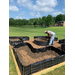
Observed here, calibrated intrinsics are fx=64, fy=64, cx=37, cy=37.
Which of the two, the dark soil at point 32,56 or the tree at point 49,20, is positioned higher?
the tree at point 49,20

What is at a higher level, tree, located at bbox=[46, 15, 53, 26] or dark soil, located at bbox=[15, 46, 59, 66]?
tree, located at bbox=[46, 15, 53, 26]

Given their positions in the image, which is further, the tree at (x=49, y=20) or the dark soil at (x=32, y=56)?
the tree at (x=49, y=20)

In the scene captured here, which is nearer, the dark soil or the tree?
the dark soil

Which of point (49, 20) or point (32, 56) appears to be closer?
point (32, 56)

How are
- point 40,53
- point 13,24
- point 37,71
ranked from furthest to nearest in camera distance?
point 13,24 → point 40,53 → point 37,71

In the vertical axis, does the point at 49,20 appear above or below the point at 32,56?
above
